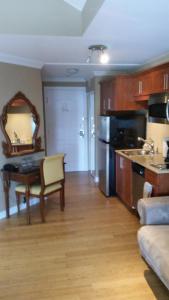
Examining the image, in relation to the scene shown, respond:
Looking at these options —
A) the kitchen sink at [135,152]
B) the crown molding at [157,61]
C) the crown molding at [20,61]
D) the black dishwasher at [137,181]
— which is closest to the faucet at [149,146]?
the kitchen sink at [135,152]

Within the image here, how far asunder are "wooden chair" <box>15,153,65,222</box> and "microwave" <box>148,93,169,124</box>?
145cm

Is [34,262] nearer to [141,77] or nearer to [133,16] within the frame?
[133,16]

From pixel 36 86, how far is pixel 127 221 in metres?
2.55

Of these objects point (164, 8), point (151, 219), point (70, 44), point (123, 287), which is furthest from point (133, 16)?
point (123, 287)

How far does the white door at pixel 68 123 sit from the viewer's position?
246 inches

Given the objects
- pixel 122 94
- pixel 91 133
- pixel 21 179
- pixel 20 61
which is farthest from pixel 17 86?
pixel 91 133

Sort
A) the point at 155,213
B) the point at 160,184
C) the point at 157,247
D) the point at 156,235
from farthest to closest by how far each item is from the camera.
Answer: the point at 160,184
the point at 155,213
the point at 156,235
the point at 157,247

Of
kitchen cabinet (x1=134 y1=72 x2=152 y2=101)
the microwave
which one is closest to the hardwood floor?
the microwave

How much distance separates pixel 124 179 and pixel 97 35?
2214 millimetres

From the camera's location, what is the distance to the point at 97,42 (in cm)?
290

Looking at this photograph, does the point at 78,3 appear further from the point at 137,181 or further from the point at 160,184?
the point at 137,181

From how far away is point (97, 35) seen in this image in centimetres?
263

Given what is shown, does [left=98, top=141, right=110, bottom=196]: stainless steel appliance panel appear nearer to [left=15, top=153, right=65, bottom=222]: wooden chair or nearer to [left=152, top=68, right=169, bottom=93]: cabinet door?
[left=15, top=153, right=65, bottom=222]: wooden chair

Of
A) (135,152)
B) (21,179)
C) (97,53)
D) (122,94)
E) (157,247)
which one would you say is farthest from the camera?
(122,94)
